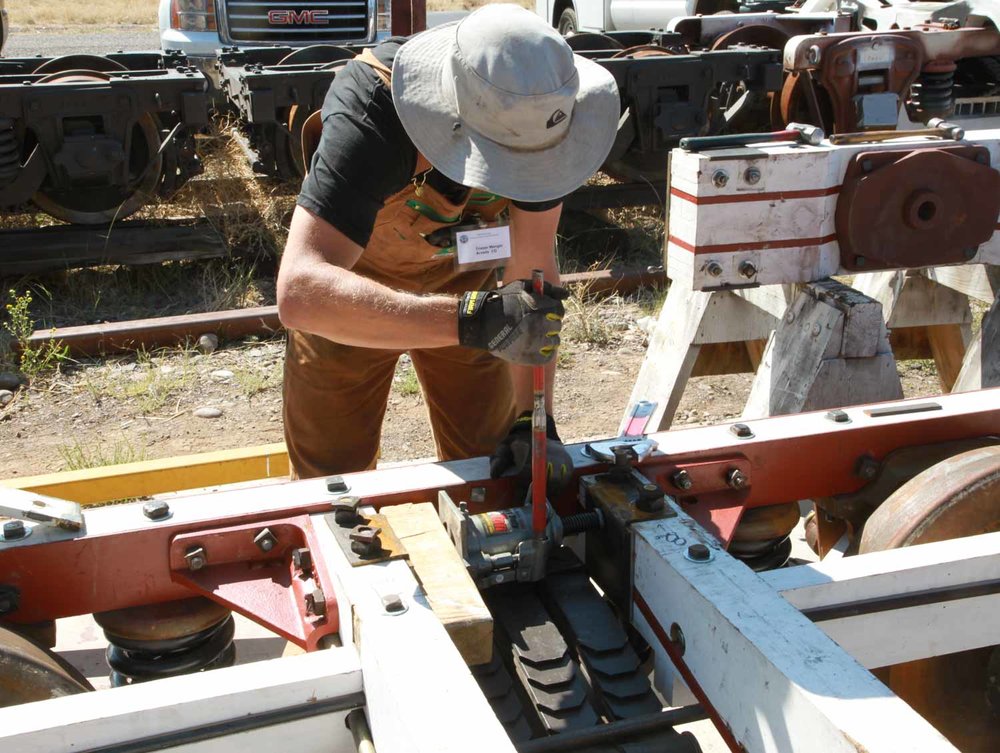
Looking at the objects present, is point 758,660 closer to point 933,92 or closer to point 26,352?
point 933,92

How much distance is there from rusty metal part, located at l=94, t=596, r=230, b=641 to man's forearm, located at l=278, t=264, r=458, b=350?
586 millimetres

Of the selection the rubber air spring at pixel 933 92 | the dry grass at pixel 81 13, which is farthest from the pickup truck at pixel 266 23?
the dry grass at pixel 81 13

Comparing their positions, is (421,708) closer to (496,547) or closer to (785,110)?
(496,547)

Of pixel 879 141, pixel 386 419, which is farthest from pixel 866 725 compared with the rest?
pixel 386 419

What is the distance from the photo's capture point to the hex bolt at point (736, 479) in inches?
85.5

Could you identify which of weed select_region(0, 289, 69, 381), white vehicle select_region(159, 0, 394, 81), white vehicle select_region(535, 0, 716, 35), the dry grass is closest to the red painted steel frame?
weed select_region(0, 289, 69, 381)

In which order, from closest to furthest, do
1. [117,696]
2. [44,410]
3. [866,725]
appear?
[866,725] → [117,696] → [44,410]

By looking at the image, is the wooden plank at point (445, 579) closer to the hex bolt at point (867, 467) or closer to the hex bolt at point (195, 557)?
the hex bolt at point (195, 557)

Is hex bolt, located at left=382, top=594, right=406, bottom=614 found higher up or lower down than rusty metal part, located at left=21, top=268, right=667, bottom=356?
higher up

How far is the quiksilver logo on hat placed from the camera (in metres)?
2.03

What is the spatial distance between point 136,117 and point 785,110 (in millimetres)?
3420

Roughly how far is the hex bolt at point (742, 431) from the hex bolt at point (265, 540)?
975 mm

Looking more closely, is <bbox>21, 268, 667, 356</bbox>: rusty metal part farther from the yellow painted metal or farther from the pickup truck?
the pickup truck

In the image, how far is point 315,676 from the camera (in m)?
1.54
